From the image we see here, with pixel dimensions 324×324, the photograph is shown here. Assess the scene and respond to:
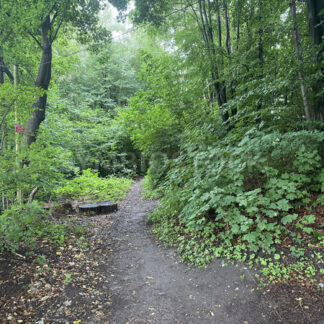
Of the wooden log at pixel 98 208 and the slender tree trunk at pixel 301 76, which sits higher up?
the slender tree trunk at pixel 301 76

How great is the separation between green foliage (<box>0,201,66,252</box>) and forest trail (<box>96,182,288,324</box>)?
47.8 inches

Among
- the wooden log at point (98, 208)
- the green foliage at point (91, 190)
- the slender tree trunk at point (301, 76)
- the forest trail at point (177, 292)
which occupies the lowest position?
the forest trail at point (177, 292)

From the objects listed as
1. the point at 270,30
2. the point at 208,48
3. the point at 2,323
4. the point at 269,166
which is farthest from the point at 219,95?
the point at 2,323

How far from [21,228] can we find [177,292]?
2100 mm

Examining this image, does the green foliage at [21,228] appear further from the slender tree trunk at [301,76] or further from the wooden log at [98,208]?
the slender tree trunk at [301,76]

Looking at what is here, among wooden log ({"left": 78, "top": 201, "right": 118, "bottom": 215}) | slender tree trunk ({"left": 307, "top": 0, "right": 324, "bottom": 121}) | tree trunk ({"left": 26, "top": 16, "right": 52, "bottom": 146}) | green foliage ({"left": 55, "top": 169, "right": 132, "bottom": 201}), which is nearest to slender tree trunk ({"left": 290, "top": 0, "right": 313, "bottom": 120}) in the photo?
slender tree trunk ({"left": 307, "top": 0, "right": 324, "bottom": 121})

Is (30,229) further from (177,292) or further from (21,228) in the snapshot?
(177,292)

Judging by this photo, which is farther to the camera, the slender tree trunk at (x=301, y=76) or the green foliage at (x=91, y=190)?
the green foliage at (x=91, y=190)

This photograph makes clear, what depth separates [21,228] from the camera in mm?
2918

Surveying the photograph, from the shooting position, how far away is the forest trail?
2.30 meters

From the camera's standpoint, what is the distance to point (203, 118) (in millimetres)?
6281

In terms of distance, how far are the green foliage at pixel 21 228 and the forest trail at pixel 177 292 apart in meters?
1.21

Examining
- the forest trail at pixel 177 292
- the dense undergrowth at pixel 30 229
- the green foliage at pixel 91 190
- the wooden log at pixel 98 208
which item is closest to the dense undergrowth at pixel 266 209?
the forest trail at pixel 177 292

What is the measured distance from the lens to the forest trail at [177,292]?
2.30 m
